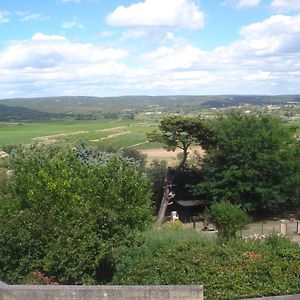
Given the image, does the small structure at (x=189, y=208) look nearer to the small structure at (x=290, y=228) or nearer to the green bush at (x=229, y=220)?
the small structure at (x=290, y=228)

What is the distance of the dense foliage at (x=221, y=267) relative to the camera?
44.7 ft

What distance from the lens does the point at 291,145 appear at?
3581 centimetres

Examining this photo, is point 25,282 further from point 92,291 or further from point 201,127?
point 201,127

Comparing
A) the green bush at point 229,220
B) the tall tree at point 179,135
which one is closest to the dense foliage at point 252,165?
the tall tree at point 179,135

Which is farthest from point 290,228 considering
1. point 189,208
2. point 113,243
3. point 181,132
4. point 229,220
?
point 113,243

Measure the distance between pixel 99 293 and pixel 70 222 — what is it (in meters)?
5.19

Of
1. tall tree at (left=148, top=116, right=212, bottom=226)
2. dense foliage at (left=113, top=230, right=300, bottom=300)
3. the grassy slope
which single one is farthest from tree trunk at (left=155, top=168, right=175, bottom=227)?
the grassy slope

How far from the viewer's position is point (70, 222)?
671 inches

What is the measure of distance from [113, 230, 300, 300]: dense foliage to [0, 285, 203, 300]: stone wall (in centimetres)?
150

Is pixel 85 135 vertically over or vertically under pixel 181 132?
under

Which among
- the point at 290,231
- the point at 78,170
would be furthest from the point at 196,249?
the point at 290,231

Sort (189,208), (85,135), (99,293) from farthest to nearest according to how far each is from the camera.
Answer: (85,135) < (189,208) < (99,293)

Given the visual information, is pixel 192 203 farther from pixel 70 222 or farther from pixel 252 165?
pixel 70 222

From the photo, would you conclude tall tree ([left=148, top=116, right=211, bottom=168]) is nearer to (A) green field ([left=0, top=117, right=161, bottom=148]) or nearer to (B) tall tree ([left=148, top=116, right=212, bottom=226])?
(B) tall tree ([left=148, top=116, right=212, bottom=226])
